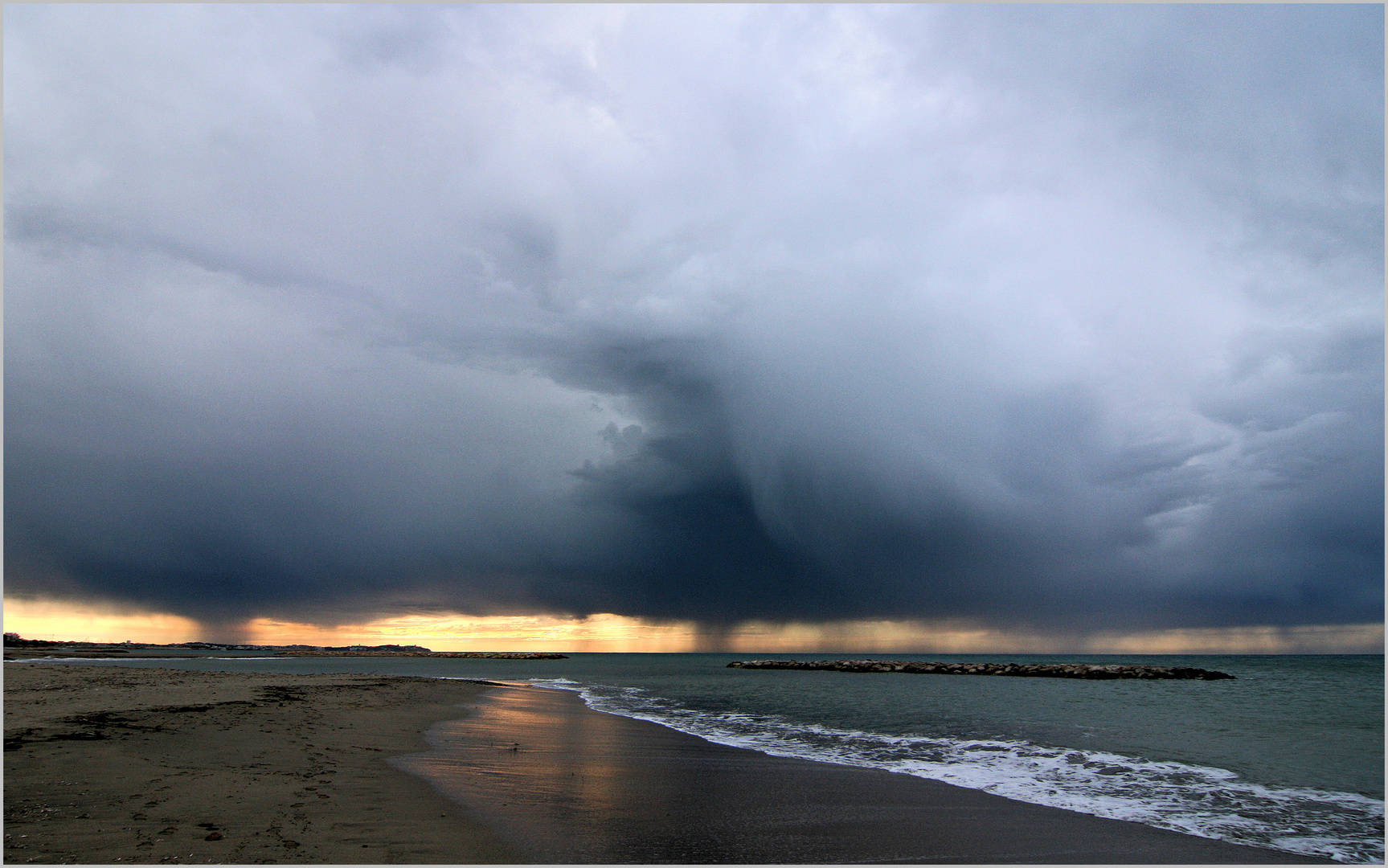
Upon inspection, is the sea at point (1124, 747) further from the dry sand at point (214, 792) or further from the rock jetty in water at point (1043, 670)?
the rock jetty in water at point (1043, 670)

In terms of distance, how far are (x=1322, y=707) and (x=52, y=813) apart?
5817 centimetres

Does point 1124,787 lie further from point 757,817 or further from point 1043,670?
point 1043,670

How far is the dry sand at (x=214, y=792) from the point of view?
387 inches

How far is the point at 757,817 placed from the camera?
13.4 metres

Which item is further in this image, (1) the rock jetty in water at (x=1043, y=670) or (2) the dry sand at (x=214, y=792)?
(1) the rock jetty in water at (x=1043, y=670)

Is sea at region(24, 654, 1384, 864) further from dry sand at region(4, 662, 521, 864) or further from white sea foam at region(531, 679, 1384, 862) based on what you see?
dry sand at region(4, 662, 521, 864)

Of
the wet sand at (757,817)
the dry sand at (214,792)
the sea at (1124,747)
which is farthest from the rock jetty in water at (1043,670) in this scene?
the dry sand at (214,792)

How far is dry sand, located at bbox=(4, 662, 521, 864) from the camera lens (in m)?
9.82

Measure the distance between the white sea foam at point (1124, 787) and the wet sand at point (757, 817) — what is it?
3.20 ft

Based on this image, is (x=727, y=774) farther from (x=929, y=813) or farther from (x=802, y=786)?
(x=929, y=813)

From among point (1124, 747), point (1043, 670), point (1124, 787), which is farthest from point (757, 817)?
point (1043, 670)

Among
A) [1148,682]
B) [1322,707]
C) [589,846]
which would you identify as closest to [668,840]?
[589,846]

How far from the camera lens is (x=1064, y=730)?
91.4 feet

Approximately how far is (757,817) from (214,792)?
1022 cm
